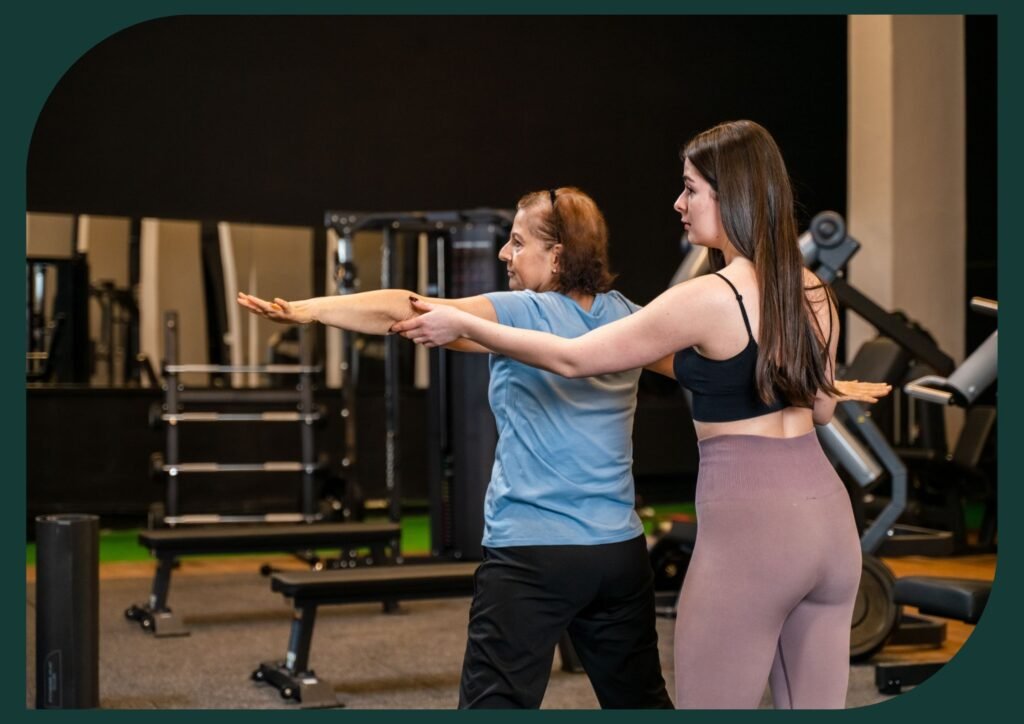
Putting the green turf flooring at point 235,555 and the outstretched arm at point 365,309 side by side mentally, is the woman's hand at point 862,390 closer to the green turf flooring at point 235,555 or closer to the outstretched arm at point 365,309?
the outstretched arm at point 365,309

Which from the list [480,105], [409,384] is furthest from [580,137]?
[409,384]

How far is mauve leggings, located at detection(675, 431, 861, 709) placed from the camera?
76.0 inches

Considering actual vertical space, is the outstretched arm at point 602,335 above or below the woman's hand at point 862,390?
above

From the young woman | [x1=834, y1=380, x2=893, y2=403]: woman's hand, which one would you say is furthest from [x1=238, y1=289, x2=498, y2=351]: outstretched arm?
[x1=834, y1=380, x2=893, y2=403]: woman's hand

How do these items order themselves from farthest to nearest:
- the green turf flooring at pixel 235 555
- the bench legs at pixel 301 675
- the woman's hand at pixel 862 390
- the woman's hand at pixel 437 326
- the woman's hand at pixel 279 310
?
the green turf flooring at pixel 235 555
the bench legs at pixel 301 675
the woman's hand at pixel 862 390
the woman's hand at pixel 279 310
the woman's hand at pixel 437 326

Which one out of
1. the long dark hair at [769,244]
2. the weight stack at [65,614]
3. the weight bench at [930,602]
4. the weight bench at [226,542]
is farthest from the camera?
the weight bench at [226,542]

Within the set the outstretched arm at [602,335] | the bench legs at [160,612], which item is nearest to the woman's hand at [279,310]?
the outstretched arm at [602,335]

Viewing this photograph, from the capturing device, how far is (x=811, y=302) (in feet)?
6.63

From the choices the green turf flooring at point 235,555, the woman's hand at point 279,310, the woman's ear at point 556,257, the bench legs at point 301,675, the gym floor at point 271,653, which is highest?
the woman's ear at point 556,257

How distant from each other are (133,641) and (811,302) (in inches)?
152

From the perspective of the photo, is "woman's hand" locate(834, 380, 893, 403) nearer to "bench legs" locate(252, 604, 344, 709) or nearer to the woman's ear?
the woman's ear

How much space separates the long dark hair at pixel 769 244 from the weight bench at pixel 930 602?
2.09 meters

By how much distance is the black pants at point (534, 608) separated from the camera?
2.24m

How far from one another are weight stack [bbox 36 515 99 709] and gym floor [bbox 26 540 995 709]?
0.72 meters
